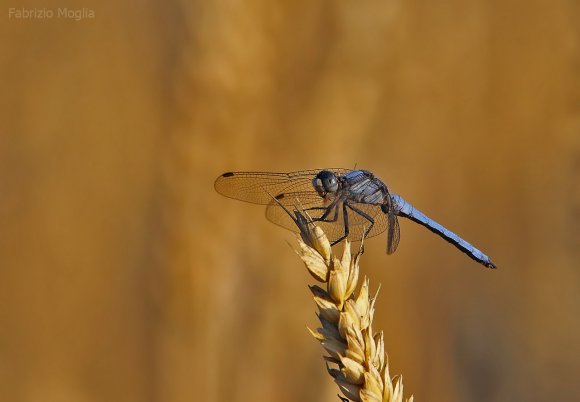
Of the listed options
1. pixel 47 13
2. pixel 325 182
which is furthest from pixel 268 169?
pixel 47 13

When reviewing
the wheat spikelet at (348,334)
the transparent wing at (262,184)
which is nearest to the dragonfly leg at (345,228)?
the transparent wing at (262,184)

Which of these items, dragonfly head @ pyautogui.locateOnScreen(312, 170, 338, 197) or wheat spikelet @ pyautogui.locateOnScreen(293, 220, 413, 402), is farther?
dragonfly head @ pyautogui.locateOnScreen(312, 170, 338, 197)

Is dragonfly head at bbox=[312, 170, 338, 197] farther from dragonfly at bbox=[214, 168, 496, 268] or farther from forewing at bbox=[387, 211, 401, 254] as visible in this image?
forewing at bbox=[387, 211, 401, 254]

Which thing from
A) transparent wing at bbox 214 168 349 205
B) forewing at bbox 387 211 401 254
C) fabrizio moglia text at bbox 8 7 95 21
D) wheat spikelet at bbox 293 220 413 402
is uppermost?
fabrizio moglia text at bbox 8 7 95 21

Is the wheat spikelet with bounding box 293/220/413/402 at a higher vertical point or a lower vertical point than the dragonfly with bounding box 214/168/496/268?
lower

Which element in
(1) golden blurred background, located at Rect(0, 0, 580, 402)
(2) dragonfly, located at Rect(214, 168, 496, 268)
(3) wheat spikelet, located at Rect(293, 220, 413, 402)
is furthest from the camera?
(2) dragonfly, located at Rect(214, 168, 496, 268)

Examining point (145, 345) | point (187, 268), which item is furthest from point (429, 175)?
point (145, 345)

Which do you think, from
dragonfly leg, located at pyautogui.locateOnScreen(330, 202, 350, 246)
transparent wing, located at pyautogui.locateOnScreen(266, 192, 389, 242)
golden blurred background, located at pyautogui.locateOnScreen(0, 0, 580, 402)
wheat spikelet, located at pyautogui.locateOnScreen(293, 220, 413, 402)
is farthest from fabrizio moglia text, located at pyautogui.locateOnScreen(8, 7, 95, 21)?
wheat spikelet, located at pyautogui.locateOnScreen(293, 220, 413, 402)

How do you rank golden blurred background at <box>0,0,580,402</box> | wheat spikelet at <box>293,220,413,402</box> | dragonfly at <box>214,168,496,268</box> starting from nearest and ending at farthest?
wheat spikelet at <box>293,220,413,402</box> → golden blurred background at <box>0,0,580,402</box> → dragonfly at <box>214,168,496,268</box>
